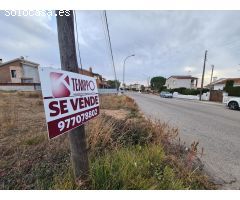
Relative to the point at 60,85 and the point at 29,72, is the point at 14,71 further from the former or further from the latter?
the point at 60,85

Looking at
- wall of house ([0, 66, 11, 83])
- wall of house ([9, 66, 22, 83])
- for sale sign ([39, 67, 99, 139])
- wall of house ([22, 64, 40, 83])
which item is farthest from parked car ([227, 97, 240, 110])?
wall of house ([0, 66, 11, 83])

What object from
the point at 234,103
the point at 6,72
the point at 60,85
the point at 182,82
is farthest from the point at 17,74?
the point at 182,82

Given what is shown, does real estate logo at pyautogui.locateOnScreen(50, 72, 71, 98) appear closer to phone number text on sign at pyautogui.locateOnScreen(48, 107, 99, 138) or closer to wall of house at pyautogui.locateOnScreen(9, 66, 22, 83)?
phone number text on sign at pyautogui.locateOnScreen(48, 107, 99, 138)

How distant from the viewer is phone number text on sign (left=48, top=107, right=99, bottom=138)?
1.51 m

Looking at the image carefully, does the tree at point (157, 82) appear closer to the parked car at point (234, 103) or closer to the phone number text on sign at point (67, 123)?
the parked car at point (234, 103)

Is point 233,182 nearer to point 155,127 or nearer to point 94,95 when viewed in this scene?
point 155,127

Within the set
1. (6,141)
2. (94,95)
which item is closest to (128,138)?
(94,95)

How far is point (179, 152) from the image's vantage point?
3736 mm

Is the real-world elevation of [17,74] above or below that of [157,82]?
above

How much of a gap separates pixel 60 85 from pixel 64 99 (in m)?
0.15

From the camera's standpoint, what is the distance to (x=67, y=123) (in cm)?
172

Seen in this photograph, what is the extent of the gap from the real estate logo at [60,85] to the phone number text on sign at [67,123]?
259 mm
